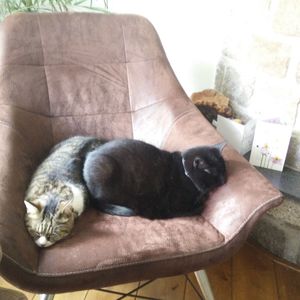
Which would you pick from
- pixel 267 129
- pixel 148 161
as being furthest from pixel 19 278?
pixel 267 129

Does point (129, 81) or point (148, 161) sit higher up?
point (129, 81)

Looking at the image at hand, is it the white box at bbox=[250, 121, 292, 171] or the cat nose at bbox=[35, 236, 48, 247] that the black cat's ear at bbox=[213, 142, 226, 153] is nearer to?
the white box at bbox=[250, 121, 292, 171]

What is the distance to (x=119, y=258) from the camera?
3.17 ft

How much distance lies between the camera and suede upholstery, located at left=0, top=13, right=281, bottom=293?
96cm

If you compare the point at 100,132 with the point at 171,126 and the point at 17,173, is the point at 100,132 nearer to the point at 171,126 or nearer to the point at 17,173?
the point at 171,126

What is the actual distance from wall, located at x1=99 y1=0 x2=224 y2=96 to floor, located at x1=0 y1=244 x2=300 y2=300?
3.23 feet

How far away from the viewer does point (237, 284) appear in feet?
4.95

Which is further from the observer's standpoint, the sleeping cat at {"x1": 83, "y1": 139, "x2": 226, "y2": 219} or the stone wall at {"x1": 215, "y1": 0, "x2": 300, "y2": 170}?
the stone wall at {"x1": 215, "y1": 0, "x2": 300, "y2": 170}

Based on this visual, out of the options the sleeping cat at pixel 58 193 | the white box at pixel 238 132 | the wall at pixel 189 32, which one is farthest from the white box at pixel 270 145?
the sleeping cat at pixel 58 193

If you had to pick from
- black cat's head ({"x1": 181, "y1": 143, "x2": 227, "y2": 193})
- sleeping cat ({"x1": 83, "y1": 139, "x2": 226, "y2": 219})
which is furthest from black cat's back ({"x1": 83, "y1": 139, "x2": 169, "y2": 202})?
black cat's head ({"x1": 181, "y1": 143, "x2": 227, "y2": 193})

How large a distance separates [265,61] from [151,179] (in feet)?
2.71

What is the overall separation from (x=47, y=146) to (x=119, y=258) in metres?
0.63

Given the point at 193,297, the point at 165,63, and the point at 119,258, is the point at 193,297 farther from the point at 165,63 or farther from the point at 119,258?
the point at 165,63

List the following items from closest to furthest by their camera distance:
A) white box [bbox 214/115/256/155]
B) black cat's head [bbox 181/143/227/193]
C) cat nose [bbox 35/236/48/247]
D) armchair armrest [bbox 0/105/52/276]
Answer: armchair armrest [bbox 0/105/52/276] < cat nose [bbox 35/236/48/247] < black cat's head [bbox 181/143/227/193] < white box [bbox 214/115/256/155]
